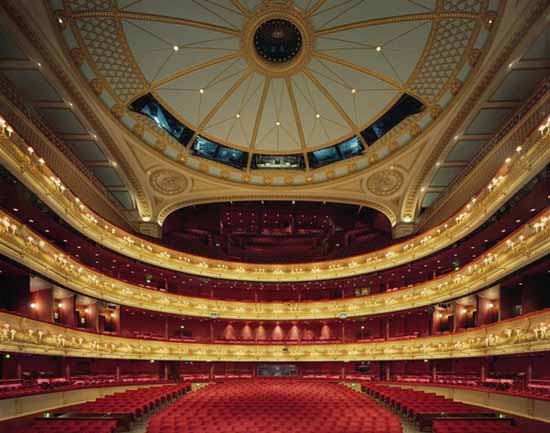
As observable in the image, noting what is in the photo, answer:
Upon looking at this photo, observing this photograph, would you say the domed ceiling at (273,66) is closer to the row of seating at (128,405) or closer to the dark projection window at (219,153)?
the dark projection window at (219,153)

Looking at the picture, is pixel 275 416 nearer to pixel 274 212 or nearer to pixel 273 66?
pixel 273 66

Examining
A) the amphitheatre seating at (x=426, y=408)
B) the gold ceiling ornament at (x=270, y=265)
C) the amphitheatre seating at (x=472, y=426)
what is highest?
the gold ceiling ornament at (x=270, y=265)

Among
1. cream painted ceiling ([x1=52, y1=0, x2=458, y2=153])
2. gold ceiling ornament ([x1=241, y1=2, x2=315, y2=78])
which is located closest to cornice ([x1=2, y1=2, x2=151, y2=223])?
cream painted ceiling ([x1=52, y1=0, x2=458, y2=153])

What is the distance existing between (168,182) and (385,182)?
1379 centimetres

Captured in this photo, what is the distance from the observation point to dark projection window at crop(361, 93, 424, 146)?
73.4 ft

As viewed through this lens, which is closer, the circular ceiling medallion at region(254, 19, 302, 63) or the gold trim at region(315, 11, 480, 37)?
the gold trim at region(315, 11, 480, 37)

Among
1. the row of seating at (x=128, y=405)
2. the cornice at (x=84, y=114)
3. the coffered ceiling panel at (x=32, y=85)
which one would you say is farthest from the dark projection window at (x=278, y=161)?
the row of seating at (x=128, y=405)

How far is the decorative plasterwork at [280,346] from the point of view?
46.3ft

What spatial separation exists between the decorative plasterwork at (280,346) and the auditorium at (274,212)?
0.12 meters

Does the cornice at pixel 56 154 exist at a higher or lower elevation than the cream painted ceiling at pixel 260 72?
lower

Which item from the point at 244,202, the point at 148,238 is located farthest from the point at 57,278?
the point at 244,202

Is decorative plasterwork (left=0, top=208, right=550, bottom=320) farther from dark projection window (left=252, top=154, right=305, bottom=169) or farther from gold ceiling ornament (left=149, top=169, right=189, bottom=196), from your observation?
dark projection window (left=252, top=154, right=305, bottom=169)

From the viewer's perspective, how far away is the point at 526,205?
54.4 ft

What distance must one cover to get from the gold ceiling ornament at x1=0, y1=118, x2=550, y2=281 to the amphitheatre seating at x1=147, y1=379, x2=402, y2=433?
9320 millimetres
